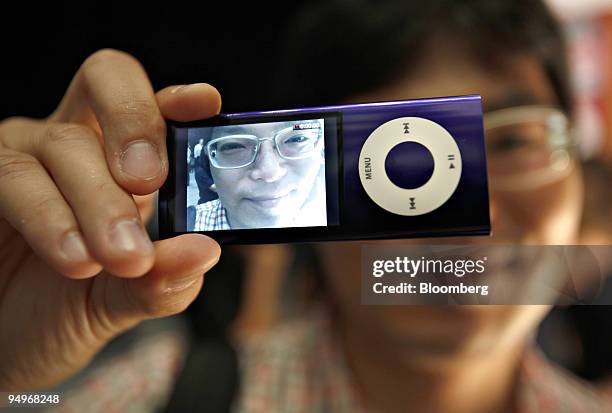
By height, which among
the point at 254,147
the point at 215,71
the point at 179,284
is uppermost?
the point at 215,71

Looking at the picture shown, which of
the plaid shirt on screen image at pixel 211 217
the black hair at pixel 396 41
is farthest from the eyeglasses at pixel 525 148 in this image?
the plaid shirt on screen image at pixel 211 217

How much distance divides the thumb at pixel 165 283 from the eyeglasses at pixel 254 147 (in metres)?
0.06

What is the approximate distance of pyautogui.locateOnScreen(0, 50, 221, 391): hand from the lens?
0.33 meters

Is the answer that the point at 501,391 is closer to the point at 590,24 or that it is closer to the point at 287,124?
the point at 287,124

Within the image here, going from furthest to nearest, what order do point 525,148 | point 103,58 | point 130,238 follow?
1. point 525,148
2. point 103,58
3. point 130,238

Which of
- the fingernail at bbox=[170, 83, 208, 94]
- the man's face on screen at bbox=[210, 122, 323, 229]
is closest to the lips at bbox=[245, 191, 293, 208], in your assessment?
the man's face on screen at bbox=[210, 122, 323, 229]

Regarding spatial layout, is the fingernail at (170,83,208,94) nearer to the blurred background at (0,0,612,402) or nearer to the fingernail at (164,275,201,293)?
the blurred background at (0,0,612,402)

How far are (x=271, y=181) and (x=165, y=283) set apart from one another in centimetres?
11

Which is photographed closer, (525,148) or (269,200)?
(269,200)

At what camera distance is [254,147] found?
369mm

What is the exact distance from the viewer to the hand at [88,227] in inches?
13.1

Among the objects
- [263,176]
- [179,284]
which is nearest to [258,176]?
[263,176]

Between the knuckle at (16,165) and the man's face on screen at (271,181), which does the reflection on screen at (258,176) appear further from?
the knuckle at (16,165)

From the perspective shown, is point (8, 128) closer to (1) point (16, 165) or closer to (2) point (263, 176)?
(1) point (16, 165)
